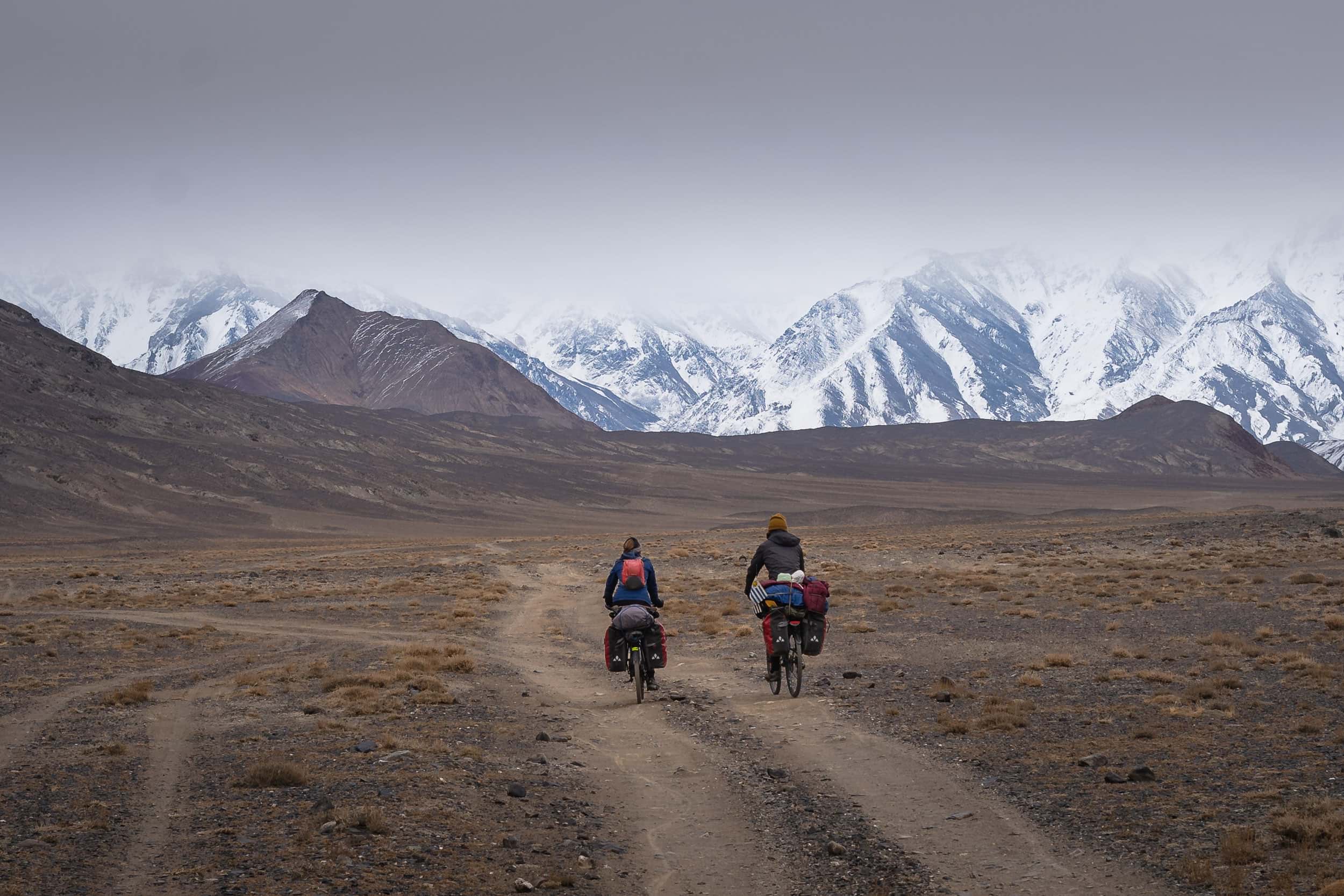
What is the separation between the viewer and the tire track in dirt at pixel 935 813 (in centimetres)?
806

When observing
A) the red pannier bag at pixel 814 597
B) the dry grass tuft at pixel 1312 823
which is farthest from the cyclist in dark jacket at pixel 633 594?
the dry grass tuft at pixel 1312 823

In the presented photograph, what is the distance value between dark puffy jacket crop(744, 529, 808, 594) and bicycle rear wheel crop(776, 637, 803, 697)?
882mm

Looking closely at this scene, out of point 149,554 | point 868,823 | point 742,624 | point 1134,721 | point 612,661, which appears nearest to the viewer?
point 868,823

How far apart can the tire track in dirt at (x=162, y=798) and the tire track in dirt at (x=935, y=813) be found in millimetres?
5158

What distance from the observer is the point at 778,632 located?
15.6m

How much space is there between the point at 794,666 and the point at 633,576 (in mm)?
2380

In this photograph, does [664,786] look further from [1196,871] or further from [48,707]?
[48,707]

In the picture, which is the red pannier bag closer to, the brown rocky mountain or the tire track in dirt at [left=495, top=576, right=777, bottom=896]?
the tire track in dirt at [left=495, top=576, right=777, bottom=896]

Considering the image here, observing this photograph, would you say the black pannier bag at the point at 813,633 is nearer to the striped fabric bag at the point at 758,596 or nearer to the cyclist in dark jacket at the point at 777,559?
the cyclist in dark jacket at the point at 777,559

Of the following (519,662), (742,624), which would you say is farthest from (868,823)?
(742,624)

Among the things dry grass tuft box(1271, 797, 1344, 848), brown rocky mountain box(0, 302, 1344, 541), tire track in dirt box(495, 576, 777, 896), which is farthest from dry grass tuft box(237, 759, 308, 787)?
brown rocky mountain box(0, 302, 1344, 541)

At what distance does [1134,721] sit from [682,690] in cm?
609

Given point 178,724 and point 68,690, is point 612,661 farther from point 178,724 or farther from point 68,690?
point 68,690

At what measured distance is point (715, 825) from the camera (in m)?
9.73
